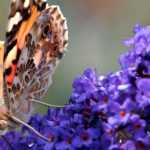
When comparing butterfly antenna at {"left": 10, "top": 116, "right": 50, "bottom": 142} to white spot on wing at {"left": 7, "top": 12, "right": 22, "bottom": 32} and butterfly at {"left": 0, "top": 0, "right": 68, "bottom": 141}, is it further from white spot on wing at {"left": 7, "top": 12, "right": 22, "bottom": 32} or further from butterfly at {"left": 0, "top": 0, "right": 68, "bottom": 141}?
white spot on wing at {"left": 7, "top": 12, "right": 22, "bottom": 32}

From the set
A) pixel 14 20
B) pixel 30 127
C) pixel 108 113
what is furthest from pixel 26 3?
pixel 108 113

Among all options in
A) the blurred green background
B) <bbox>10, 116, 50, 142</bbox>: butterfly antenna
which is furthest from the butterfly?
the blurred green background

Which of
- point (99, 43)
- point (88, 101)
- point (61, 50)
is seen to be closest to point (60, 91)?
point (99, 43)

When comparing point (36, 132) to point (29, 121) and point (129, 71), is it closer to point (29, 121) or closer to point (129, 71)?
point (29, 121)

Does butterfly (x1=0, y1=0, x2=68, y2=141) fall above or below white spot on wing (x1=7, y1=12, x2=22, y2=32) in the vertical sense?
below

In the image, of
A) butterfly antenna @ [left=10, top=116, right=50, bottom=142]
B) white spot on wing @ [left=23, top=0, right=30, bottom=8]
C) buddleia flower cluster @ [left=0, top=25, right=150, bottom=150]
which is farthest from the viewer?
white spot on wing @ [left=23, top=0, right=30, bottom=8]

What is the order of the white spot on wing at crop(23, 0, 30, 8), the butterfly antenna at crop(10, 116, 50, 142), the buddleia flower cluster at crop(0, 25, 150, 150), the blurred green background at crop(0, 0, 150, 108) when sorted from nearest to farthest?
1. the buddleia flower cluster at crop(0, 25, 150, 150)
2. the butterfly antenna at crop(10, 116, 50, 142)
3. the white spot on wing at crop(23, 0, 30, 8)
4. the blurred green background at crop(0, 0, 150, 108)

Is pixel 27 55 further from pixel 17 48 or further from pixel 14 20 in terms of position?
pixel 14 20
